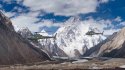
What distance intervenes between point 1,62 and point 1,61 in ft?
4.81

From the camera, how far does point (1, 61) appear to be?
19950 centimetres

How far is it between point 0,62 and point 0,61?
159cm

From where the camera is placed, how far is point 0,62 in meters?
197

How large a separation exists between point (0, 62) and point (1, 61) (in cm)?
229

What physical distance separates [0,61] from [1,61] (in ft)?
2.84

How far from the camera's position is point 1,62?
19812cm

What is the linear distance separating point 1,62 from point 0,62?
966 millimetres

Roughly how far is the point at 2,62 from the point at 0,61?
1.39 metres

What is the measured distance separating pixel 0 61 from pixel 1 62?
105cm

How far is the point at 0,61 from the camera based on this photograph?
652ft

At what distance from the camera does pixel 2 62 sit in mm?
199500
